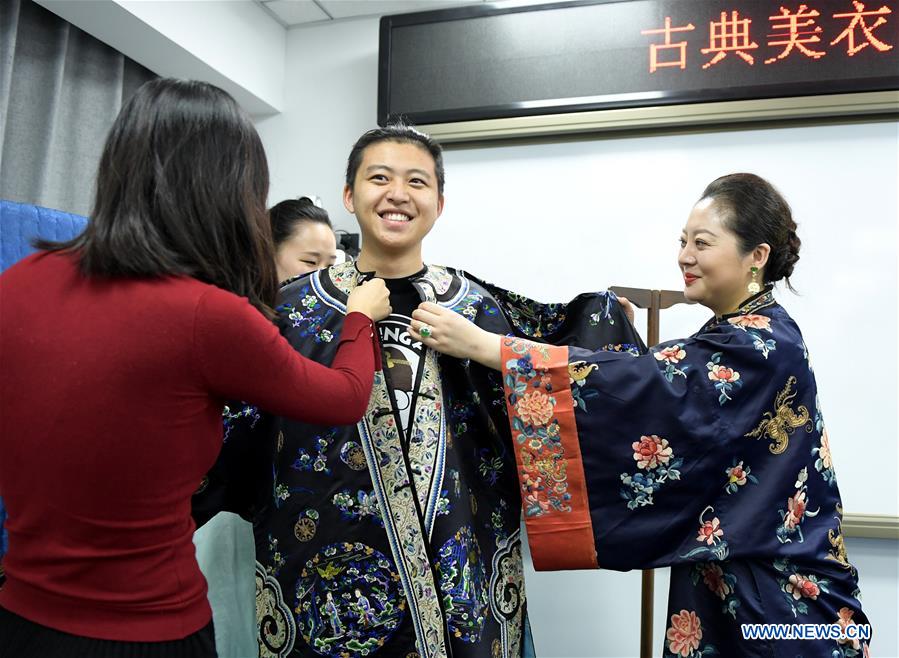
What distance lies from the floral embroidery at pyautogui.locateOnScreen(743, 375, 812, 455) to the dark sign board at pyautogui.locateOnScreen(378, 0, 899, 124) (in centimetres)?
140

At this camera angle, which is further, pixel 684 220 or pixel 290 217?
pixel 684 220

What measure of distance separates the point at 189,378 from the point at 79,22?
2.24m

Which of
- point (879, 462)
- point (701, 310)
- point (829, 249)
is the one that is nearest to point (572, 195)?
point (701, 310)

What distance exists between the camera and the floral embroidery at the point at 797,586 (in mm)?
1317

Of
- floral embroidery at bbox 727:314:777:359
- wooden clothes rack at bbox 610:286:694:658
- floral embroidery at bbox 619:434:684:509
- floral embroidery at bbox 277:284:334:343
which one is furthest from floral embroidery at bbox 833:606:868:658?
floral embroidery at bbox 277:284:334:343

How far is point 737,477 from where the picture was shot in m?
1.35

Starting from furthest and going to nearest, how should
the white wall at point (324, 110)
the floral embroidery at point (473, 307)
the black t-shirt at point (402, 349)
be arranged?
1. the white wall at point (324, 110)
2. the floral embroidery at point (473, 307)
3. the black t-shirt at point (402, 349)

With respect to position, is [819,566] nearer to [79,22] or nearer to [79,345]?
[79,345]

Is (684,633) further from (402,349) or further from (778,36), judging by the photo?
(778,36)

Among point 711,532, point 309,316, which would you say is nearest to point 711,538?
point 711,532

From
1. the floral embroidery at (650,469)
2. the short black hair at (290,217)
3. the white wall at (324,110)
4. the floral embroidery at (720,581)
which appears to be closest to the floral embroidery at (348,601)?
the floral embroidery at (650,469)

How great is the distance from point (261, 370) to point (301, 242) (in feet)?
4.50

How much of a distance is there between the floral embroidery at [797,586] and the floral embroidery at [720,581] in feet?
0.29

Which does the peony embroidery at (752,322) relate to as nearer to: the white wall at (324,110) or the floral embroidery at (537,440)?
the floral embroidery at (537,440)
